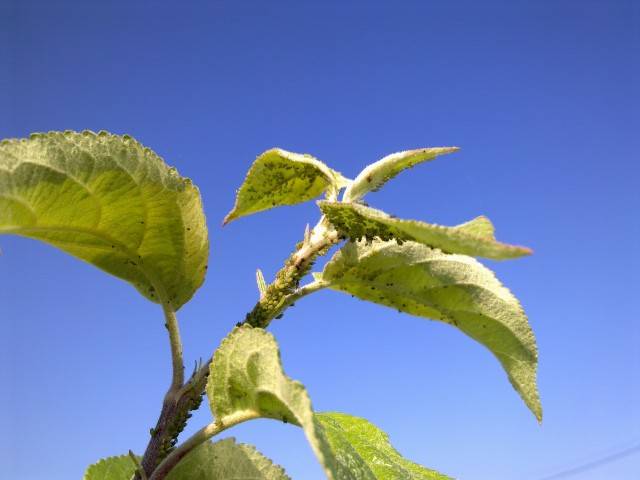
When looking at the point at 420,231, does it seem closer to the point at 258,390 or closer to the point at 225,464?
the point at 258,390

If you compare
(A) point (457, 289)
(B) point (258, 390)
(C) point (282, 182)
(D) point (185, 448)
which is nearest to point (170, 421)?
(D) point (185, 448)

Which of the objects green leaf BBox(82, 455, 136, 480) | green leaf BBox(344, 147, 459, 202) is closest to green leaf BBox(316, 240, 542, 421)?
green leaf BBox(344, 147, 459, 202)

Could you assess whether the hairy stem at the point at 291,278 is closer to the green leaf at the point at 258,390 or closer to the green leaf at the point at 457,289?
the green leaf at the point at 457,289

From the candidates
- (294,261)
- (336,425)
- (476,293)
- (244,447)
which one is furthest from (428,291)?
(244,447)

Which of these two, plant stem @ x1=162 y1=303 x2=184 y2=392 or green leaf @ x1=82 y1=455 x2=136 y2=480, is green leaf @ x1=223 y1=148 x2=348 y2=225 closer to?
plant stem @ x1=162 y1=303 x2=184 y2=392

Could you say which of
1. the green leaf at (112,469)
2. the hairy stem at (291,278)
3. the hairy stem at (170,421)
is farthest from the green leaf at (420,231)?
the green leaf at (112,469)

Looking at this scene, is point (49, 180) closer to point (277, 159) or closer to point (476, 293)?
point (277, 159)
